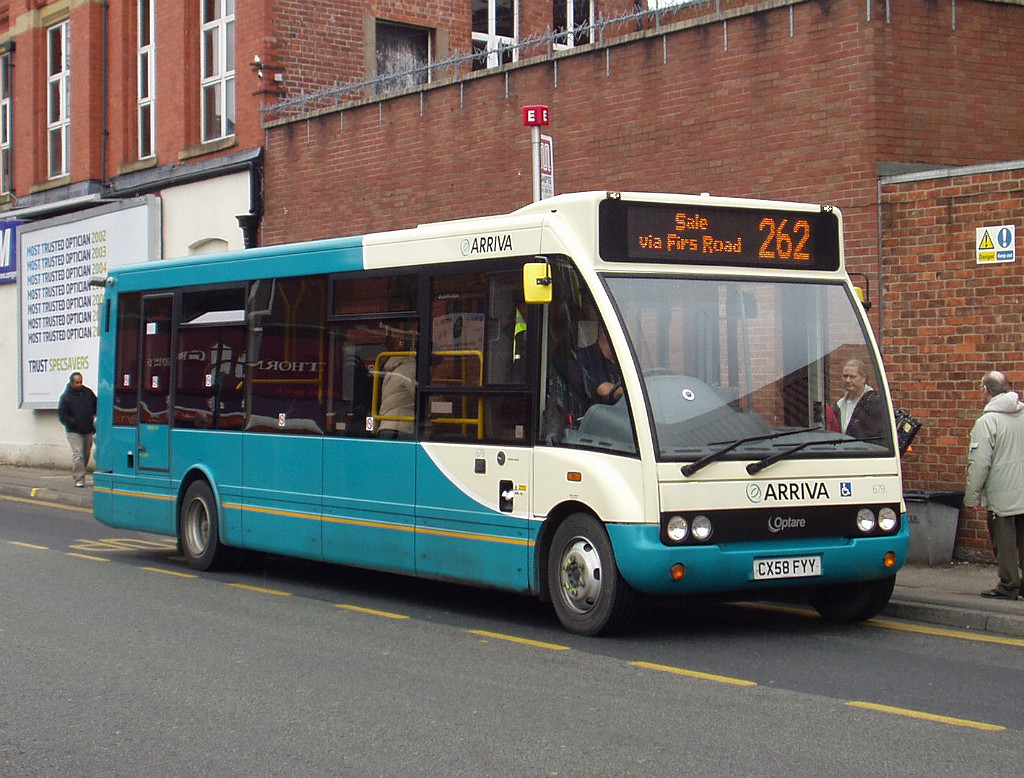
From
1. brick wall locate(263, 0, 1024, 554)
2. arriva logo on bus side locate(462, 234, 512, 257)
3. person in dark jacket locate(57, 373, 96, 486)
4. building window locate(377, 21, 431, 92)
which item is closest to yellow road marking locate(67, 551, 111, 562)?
arriva logo on bus side locate(462, 234, 512, 257)

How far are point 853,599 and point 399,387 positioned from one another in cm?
353

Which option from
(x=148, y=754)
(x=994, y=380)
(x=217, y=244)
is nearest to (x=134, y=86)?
(x=217, y=244)

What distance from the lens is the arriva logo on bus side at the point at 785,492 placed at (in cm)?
885

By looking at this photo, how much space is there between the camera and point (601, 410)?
9.02 meters

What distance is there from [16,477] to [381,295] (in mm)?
15820

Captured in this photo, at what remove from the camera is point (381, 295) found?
10.9 m

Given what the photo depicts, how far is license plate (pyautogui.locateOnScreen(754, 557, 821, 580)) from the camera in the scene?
8.84 m

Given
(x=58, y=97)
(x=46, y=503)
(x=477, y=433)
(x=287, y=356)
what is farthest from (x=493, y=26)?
(x=477, y=433)

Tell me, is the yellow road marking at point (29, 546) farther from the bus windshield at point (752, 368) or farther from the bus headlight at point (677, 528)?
the bus headlight at point (677, 528)

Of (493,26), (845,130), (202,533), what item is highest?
(493,26)

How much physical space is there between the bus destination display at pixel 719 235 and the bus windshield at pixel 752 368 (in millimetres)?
160

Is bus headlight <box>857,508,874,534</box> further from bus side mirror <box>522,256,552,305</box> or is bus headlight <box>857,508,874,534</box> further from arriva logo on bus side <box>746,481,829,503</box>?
bus side mirror <box>522,256,552,305</box>

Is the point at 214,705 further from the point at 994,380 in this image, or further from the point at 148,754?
the point at 994,380

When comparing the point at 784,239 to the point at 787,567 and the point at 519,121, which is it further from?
the point at 519,121
